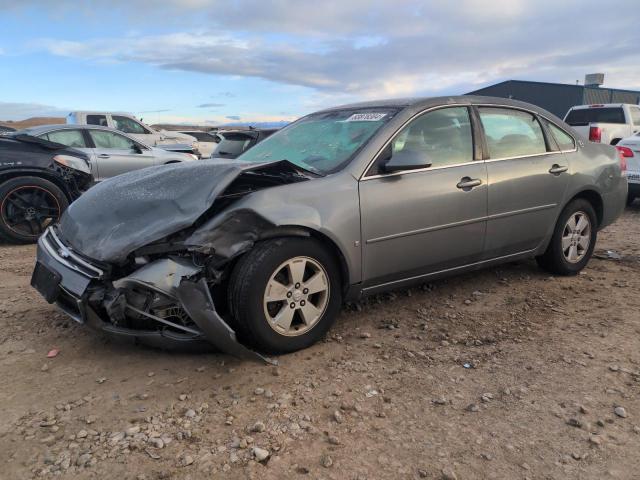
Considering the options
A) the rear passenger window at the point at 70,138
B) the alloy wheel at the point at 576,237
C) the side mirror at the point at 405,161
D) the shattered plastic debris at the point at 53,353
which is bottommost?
the shattered plastic debris at the point at 53,353

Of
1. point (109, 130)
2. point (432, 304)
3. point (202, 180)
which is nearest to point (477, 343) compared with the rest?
point (432, 304)

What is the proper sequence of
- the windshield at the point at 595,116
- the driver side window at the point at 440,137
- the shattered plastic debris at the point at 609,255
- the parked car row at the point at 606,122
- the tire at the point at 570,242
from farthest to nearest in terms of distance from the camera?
the windshield at the point at 595,116 → the parked car row at the point at 606,122 → the shattered plastic debris at the point at 609,255 → the tire at the point at 570,242 → the driver side window at the point at 440,137

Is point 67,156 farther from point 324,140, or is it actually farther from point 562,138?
point 562,138

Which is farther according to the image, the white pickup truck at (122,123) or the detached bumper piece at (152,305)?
the white pickup truck at (122,123)

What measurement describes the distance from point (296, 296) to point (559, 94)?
31.4 m

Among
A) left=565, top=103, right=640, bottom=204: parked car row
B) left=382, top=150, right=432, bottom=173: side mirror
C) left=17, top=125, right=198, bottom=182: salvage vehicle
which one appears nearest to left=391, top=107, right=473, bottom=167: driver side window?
left=382, top=150, right=432, bottom=173: side mirror

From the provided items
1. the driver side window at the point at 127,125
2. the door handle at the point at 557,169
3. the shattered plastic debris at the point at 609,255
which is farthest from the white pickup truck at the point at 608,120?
the driver side window at the point at 127,125

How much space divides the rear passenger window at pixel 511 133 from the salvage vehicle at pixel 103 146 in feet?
19.4

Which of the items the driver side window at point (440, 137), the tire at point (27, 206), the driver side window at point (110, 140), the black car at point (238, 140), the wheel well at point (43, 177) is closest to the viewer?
the driver side window at point (440, 137)

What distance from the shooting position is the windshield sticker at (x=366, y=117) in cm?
391

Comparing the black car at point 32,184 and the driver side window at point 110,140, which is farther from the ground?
the driver side window at point 110,140

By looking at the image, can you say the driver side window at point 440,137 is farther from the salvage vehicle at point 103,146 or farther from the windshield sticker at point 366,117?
the salvage vehicle at point 103,146

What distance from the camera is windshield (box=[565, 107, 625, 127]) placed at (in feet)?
42.8

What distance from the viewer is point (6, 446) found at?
7.82ft
